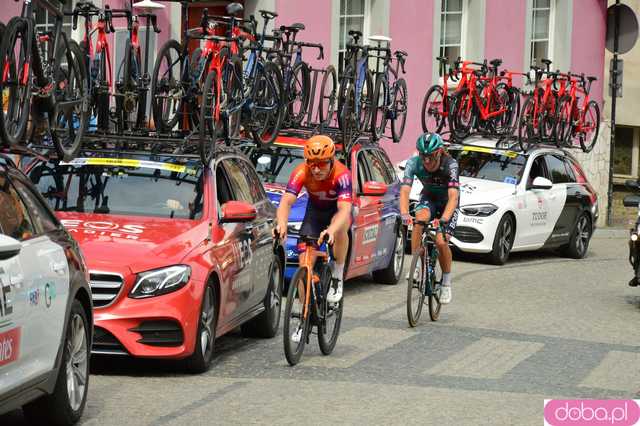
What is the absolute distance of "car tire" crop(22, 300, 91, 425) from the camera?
326 inches

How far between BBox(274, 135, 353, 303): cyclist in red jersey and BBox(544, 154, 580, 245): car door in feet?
36.7

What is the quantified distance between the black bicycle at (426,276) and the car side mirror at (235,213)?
2.85 metres

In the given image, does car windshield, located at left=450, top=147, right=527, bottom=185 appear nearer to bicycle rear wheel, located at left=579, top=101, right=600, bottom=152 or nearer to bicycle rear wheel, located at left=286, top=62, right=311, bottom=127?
bicycle rear wheel, located at left=286, top=62, right=311, bottom=127

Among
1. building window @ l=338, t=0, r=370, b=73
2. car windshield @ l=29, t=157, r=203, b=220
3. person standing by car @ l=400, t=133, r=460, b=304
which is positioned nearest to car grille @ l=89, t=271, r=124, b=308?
car windshield @ l=29, t=157, r=203, b=220

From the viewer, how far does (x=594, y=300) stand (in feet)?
57.3

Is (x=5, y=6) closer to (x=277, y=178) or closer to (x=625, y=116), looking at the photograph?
(x=277, y=178)

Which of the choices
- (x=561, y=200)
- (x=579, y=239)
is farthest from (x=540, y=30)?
(x=561, y=200)

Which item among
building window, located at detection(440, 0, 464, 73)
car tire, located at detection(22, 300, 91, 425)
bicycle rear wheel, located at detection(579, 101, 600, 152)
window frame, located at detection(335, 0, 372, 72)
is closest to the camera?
car tire, located at detection(22, 300, 91, 425)

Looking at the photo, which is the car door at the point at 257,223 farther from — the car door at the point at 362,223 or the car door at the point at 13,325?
the car door at the point at 13,325

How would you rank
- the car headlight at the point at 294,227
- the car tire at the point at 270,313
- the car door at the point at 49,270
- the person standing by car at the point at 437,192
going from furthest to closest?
the car headlight at the point at 294,227
the person standing by car at the point at 437,192
the car tire at the point at 270,313
the car door at the point at 49,270

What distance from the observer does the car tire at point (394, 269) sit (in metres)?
18.1

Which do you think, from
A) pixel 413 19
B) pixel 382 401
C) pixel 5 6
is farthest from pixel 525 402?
pixel 413 19

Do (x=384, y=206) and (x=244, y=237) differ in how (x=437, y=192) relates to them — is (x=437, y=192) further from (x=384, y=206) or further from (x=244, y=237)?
(x=244, y=237)
